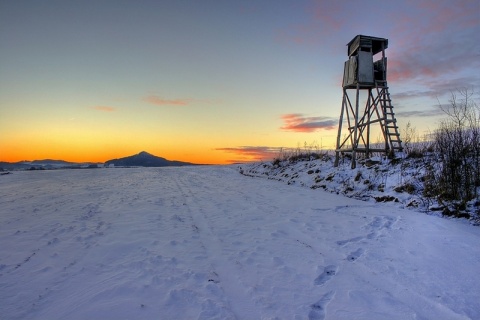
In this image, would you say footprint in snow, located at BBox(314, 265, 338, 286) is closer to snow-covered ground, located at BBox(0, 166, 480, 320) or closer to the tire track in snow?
snow-covered ground, located at BBox(0, 166, 480, 320)

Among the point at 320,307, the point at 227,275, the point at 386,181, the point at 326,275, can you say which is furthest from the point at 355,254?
the point at 386,181

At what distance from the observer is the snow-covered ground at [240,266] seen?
3.17 metres

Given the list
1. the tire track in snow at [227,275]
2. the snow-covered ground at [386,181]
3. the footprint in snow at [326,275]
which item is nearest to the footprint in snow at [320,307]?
the footprint in snow at [326,275]

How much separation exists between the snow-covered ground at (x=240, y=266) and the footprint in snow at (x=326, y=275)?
14 mm

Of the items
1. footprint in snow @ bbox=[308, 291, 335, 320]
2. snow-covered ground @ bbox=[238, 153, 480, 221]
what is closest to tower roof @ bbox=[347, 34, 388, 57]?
snow-covered ground @ bbox=[238, 153, 480, 221]

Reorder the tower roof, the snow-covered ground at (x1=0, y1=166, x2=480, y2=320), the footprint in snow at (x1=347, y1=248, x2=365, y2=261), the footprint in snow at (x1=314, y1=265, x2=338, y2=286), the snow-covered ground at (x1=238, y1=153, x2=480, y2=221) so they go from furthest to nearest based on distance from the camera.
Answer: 1. the tower roof
2. the snow-covered ground at (x1=238, y1=153, x2=480, y2=221)
3. the footprint in snow at (x1=347, y1=248, x2=365, y2=261)
4. the footprint in snow at (x1=314, y1=265, x2=338, y2=286)
5. the snow-covered ground at (x1=0, y1=166, x2=480, y2=320)

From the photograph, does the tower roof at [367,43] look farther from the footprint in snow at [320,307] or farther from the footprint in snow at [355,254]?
the footprint in snow at [320,307]

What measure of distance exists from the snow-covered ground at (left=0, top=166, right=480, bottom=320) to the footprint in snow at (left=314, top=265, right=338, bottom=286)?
1cm

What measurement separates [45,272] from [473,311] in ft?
17.3

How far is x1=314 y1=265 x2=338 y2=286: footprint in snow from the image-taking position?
12.4ft

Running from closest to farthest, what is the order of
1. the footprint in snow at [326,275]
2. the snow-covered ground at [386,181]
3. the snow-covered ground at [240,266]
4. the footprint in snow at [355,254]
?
1. the snow-covered ground at [240,266]
2. the footprint in snow at [326,275]
3. the footprint in snow at [355,254]
4. the snow-covered ground at [386,181]

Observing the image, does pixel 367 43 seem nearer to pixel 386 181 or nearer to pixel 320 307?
pixel 386 181

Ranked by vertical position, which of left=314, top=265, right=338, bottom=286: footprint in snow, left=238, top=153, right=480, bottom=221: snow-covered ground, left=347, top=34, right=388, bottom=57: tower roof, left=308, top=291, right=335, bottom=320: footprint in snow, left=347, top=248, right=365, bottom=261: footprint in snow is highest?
left=347, top=34, right=388, bottom=57: tower roof

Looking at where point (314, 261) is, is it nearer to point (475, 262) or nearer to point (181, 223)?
point (475, 262)
